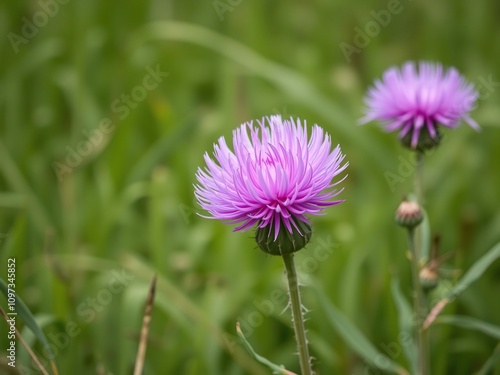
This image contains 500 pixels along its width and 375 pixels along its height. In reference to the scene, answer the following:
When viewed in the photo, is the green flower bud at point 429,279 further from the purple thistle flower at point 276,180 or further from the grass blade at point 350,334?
the purple thistle flower at point 276,180

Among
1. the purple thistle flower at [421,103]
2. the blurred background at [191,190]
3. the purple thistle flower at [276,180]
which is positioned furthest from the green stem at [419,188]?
the purple thistle flower at [276,180]

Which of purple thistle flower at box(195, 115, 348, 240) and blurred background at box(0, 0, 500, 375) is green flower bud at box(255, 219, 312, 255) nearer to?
purple thistle flower at box(195, 115, 348, 240)

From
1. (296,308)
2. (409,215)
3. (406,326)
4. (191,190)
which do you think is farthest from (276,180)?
(191,190)

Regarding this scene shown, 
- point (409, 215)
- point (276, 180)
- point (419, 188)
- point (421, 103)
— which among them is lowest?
point (276, 180)

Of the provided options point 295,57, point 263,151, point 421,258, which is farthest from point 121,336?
point 295,57

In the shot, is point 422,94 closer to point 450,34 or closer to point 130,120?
point 130,120

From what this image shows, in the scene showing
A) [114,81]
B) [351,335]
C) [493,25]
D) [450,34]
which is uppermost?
[493,25]

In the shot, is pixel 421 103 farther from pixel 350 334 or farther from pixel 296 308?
pixel 296 308
